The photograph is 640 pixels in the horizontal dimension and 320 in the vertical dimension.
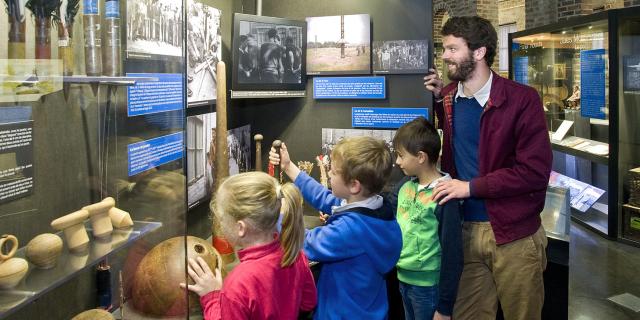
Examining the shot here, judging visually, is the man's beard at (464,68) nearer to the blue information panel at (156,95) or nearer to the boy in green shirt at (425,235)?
the boy in green shirt at (425,235)

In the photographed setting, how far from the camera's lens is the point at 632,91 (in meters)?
5.73

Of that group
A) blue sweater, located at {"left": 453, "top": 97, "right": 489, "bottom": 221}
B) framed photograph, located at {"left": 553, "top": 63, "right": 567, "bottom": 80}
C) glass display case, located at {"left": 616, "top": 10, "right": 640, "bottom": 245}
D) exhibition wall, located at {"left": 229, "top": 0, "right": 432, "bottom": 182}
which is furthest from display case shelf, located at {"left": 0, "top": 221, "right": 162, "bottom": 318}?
framed photograph, located at {"left": 553, "top": 63, "right": 567, "bottom": 80}

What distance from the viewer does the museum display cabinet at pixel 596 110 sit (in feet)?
18.9

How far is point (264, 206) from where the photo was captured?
166 centimetres

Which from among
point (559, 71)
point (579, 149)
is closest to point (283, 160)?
point (579, 149)

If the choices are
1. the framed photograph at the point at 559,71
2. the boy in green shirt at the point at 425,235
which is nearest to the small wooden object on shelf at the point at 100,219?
the boy in green shirt at the point at 425,235

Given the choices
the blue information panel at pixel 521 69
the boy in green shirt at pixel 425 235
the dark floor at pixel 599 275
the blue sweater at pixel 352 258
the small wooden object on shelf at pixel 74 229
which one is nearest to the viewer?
the small wooden object on shelf at pixel 74 229

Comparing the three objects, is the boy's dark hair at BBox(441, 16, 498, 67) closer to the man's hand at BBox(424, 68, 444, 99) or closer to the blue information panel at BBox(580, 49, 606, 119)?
the man's hand at BBox(424, 68, 444, 99)

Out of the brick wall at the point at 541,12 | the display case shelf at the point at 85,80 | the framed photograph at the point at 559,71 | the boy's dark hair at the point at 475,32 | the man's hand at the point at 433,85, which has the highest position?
the brick wall at the point at 541,12

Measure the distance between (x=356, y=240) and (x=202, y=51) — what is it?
Result: 1418 millimetres

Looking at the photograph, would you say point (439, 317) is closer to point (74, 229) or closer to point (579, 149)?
point (74, 229)

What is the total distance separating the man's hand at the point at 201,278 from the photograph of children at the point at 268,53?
152 cm

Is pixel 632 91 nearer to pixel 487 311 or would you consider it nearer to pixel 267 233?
pixel 487 311

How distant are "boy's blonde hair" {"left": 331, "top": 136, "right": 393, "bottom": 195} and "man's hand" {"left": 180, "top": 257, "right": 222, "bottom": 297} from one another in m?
0.66
